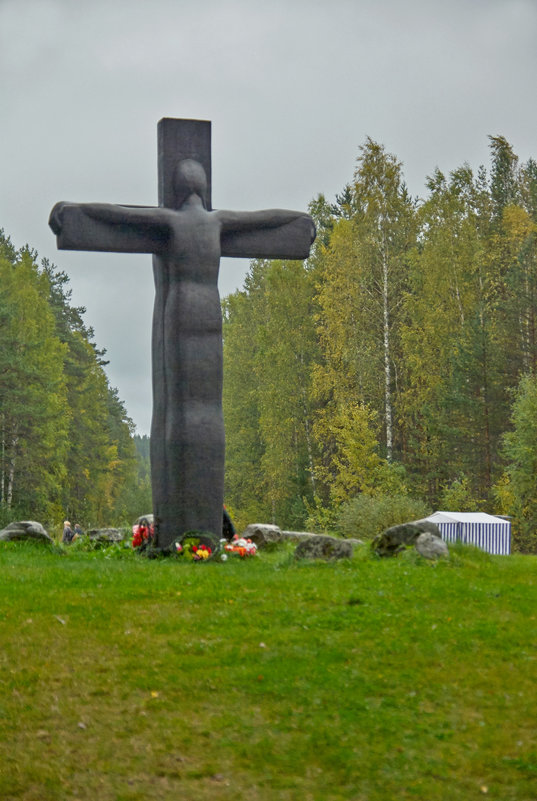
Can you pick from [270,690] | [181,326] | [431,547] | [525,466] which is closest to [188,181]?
[181,326]

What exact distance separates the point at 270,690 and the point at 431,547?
5117 millimetres

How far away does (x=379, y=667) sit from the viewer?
6.26m

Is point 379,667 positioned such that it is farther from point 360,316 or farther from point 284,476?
point 284,476

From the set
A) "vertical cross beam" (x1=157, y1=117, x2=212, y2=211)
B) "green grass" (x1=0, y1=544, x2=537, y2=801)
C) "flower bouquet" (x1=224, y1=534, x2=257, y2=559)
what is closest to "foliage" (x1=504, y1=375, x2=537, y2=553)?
"flower bouquet" (x1=224, y1=534, x2=257, y2=559)

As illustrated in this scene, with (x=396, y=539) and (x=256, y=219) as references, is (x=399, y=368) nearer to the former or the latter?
(x=256, y=219)

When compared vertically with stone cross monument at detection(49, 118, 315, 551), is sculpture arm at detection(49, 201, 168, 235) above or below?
above

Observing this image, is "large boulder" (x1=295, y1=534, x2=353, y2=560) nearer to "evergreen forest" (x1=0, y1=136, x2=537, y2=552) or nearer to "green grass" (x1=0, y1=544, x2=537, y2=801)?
"green grass" (x1=0, y1=544, x2=537, y2=801)

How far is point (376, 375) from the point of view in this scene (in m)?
32.4

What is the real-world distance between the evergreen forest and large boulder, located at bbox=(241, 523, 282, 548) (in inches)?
539

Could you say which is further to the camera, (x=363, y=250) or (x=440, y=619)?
(x=363, y=250)

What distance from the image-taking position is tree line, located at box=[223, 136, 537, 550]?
29891 mm

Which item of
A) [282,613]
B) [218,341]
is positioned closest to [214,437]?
[218,341]

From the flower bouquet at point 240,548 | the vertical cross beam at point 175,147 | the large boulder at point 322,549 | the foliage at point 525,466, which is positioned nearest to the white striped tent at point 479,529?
the flower bouquet at point 240,548

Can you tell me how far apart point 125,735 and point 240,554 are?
22.4 ft
